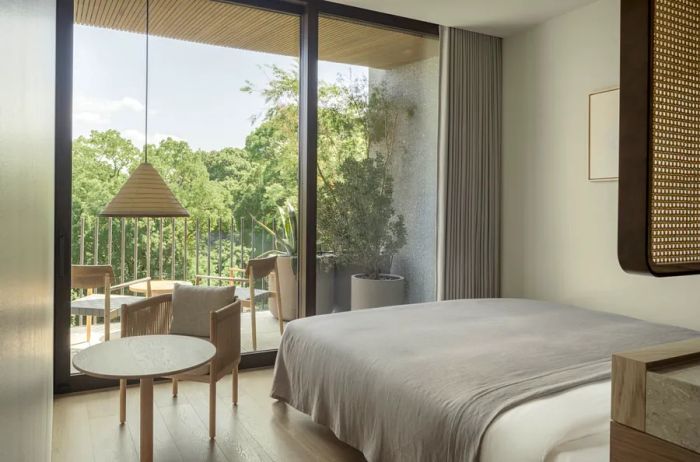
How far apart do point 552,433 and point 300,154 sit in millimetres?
3025

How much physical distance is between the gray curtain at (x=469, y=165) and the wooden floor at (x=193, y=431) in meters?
1.95

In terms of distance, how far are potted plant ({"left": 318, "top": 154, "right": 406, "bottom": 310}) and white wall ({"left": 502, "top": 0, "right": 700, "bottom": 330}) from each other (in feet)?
3.48

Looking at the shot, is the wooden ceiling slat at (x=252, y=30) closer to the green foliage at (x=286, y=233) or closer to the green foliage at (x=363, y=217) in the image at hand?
the green foliage at (x=363, y=217)

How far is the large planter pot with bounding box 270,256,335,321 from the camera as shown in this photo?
4.25 metres

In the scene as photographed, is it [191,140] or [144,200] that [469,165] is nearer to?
[191,140]

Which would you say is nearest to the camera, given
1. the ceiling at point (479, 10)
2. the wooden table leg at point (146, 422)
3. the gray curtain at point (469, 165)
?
the wooden table leg at point (146, 422)

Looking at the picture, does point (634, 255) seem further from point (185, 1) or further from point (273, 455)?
point (185, 1)

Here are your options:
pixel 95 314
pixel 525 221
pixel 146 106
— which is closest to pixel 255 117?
pixel 146 106

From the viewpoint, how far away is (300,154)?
4277mm

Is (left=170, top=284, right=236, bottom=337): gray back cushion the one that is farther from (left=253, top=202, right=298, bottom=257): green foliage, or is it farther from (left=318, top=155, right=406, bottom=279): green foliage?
(left=318, top=155, right=406, bottom=279): green foliage

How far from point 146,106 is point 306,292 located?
5.74 feet

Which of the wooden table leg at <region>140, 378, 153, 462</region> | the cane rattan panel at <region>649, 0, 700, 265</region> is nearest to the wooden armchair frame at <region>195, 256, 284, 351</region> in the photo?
the wooden table leg at <region>140, 378, 153, 462</region>

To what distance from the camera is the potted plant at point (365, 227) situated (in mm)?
4336

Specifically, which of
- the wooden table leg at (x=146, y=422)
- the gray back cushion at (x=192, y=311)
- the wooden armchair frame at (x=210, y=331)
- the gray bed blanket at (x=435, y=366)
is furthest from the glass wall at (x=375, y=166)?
the wooden table leg at (x=146, y=422)
